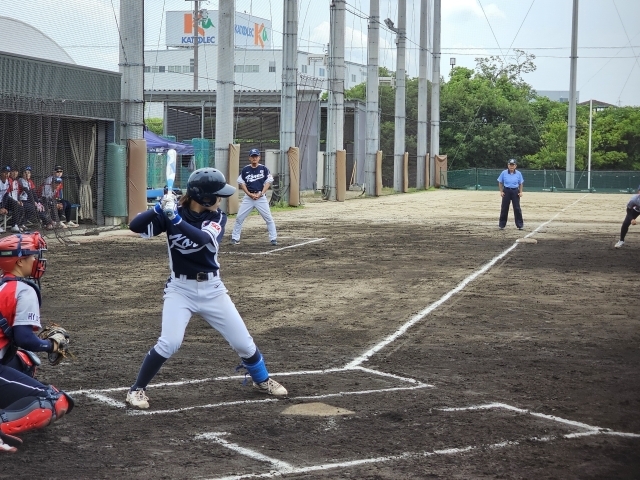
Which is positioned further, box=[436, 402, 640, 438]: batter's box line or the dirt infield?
box=[436, 402, 640, 438]: batter's box line

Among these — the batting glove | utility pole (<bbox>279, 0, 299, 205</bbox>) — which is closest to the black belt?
the batting glove

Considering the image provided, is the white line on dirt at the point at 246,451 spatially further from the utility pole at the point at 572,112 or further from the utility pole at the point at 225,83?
the utility pole at the point at 572,112

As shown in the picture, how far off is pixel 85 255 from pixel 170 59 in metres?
63.0

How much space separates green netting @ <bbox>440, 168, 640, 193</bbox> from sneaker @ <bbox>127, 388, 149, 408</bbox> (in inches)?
2376

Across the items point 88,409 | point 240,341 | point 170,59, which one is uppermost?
point 170,59

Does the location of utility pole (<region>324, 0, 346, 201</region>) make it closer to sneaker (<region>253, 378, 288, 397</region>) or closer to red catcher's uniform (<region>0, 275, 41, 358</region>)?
sneaker (<region>253, 378, 288, 397</region>)

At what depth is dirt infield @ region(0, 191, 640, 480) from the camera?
6145 millimetres

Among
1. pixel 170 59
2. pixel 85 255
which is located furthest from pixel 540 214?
pixel 170 59

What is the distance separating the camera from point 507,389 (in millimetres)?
8164

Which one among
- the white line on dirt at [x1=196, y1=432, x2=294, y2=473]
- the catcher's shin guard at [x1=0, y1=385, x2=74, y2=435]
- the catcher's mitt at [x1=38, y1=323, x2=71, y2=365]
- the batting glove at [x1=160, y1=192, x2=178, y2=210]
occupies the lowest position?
the white line on dirt at [x1=196, y1=432, x2=294, y2=473]

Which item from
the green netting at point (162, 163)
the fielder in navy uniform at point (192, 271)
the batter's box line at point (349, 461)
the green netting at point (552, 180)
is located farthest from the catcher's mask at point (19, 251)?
the green netting at point (552, 180)

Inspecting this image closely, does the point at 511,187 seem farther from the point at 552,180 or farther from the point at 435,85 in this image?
the point at 552,180

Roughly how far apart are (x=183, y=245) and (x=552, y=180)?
62698 millimetres

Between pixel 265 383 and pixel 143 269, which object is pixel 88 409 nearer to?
pixel 265 383
